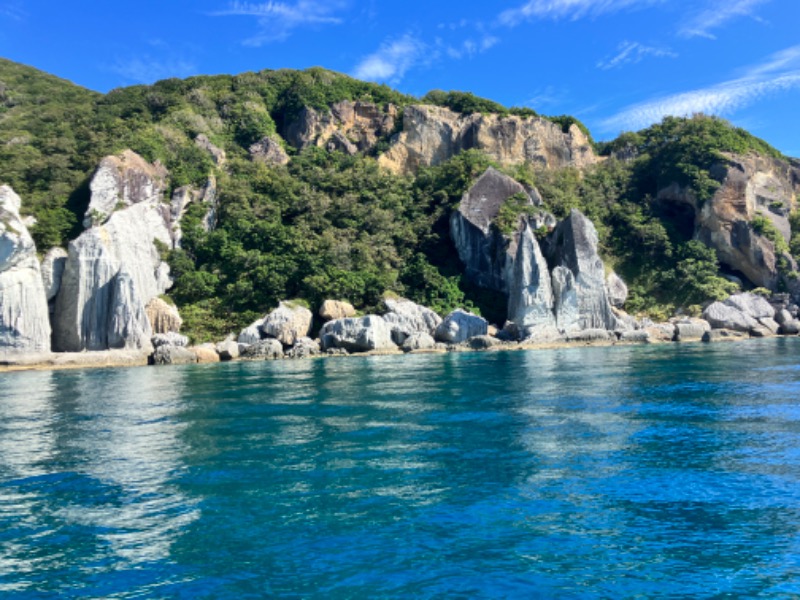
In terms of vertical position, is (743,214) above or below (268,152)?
below

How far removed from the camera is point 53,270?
38.9 metres

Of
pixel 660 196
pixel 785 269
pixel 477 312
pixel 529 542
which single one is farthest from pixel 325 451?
pixel 660 196

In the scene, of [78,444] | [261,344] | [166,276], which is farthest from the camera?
[166,276]

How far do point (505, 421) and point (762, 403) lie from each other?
7.14 meters

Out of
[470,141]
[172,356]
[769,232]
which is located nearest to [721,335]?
[769,232]

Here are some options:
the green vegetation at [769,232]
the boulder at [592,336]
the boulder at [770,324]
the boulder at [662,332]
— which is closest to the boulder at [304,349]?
the boulder at [592,336]

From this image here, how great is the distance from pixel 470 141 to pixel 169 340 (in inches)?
1952

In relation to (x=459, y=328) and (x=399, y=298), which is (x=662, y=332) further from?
(x=399, y=298)

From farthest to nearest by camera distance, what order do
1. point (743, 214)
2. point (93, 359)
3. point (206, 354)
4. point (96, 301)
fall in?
point (743, 214) < point (96, 301) < point (206, 354) < point (93, 359)

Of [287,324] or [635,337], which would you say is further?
[635,337]

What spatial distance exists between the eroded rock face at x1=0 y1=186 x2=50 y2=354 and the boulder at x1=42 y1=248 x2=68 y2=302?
5.84 feet

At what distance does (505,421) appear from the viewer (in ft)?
44.3

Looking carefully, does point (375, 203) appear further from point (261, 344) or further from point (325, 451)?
point (325, 451)

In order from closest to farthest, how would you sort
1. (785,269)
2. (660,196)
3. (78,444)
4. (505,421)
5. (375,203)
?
1. (78,444)
2. (505,421)
3. (785,269)
4. (375,203)
5. (660,196)
